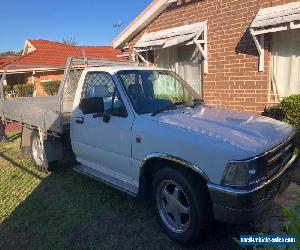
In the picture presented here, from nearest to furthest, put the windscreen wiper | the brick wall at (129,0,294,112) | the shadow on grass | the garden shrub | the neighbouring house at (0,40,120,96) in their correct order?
the shadow on grass → the windscreen wiper → the garden shrub → the brick wall at (129,0,294,112) → the neighbouring house at (0,40,120,96)

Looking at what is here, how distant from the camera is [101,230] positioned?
432 cm

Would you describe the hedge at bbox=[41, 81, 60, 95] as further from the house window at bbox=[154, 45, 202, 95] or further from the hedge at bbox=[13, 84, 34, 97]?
the house window at bbox=[154, 45, 202, 95]

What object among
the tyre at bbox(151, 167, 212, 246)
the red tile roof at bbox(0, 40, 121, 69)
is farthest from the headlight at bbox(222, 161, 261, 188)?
the red tile roof at bbox(0, 40, 121, 69)

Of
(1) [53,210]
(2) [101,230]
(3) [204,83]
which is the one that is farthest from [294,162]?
(3) [204,83]

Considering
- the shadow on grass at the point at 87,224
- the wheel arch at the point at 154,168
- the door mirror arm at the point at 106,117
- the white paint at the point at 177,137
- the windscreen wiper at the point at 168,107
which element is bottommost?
the shadow on grass at the point at 87,224

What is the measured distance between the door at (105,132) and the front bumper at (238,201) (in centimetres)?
145

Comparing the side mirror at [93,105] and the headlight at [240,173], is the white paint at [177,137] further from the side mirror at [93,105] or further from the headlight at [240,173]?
the side mirror at [93,105]

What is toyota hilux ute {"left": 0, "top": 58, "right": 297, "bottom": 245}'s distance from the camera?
128 inches

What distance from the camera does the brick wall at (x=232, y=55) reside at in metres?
7.89

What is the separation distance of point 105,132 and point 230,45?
16.6 feet

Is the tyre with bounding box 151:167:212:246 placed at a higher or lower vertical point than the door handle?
lower

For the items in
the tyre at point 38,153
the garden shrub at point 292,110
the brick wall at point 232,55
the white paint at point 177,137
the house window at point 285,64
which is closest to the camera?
the white paint at point 177,137

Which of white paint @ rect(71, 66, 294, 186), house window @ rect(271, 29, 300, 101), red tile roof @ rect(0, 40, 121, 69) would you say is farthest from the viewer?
red tile roof @ rect(0, 40, 121, 69)

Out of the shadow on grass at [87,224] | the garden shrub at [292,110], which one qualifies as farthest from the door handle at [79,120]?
the garden shrub at [292,110]
